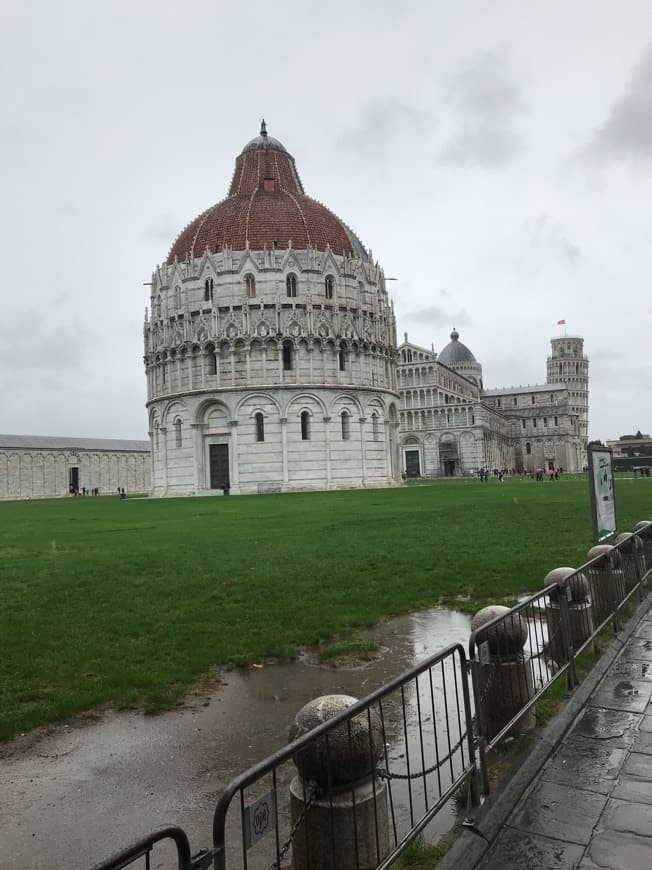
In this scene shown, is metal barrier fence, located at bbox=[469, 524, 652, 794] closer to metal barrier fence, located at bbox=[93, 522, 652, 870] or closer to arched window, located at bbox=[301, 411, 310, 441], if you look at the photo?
metal barrier fence, located at bbox=[93, 522, 652, 870]

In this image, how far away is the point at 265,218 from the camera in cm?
5916

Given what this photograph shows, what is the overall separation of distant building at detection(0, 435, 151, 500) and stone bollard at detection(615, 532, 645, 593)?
3818 inches

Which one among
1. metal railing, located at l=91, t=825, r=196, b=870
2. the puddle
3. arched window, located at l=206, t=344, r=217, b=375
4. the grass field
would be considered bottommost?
the puddle

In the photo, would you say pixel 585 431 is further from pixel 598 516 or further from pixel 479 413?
pixel 598 516

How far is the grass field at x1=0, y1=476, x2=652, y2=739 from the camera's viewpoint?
850 centimetres

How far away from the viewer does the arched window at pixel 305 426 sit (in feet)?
183

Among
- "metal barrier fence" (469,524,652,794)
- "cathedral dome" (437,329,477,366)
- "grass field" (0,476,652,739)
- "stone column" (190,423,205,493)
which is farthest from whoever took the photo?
"cathedral dome" (437,329,477,366)

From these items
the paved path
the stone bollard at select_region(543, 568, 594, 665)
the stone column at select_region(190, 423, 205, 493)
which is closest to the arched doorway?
the stone column at select_region(190, 423, 205, 493)

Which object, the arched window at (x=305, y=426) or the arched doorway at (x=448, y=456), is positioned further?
the arched doorway at (x=448, y=456)

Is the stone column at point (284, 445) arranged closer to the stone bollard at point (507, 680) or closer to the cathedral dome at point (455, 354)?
the stone bollard at point (507, 680)

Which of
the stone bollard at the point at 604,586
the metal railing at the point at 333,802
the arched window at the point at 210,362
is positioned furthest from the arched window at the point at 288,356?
the metal railing at the point at 333,802

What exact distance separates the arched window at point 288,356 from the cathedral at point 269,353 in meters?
0.08

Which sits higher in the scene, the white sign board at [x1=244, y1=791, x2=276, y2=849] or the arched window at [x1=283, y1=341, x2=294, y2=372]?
the arched window at [x1=283, y1=341, x2=294, y2=372]

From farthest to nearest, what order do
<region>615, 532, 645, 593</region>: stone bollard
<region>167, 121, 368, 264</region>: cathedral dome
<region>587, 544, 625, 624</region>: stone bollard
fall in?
<region>167, 121, 368, 264</region>: cathedral dome < <region>615, 532, 645, 593</region>: stone bollard < <region>587, 544, 625, 624</region>: stone bollard
